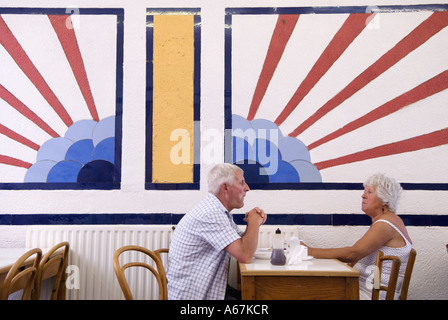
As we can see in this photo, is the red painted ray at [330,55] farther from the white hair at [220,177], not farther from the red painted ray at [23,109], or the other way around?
the red painted ray at [23,109]

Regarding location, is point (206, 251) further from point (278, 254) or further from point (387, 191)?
point (387, 191)

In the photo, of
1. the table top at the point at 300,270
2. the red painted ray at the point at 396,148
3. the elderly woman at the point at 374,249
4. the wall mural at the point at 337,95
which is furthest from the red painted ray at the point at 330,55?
the table top at the point at 300,270

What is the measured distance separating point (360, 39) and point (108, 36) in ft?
6.06

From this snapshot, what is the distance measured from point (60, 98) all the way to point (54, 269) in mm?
1229

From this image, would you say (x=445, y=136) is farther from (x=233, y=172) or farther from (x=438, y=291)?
(x=233, y=172)

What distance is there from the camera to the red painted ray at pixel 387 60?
2973mm

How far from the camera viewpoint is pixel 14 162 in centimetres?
299

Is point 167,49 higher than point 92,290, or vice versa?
point 167,49

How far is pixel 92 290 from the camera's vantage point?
2811 millimetres

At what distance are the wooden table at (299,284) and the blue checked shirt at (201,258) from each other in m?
0.27

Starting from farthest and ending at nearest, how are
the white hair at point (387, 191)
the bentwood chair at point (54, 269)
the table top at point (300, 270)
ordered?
the white hair at point (387, 191), the bentwood chair at point (54, 269), the table top at point (300, 270)

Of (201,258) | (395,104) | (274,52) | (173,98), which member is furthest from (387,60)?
(201,258)

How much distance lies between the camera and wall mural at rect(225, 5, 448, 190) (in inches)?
116
